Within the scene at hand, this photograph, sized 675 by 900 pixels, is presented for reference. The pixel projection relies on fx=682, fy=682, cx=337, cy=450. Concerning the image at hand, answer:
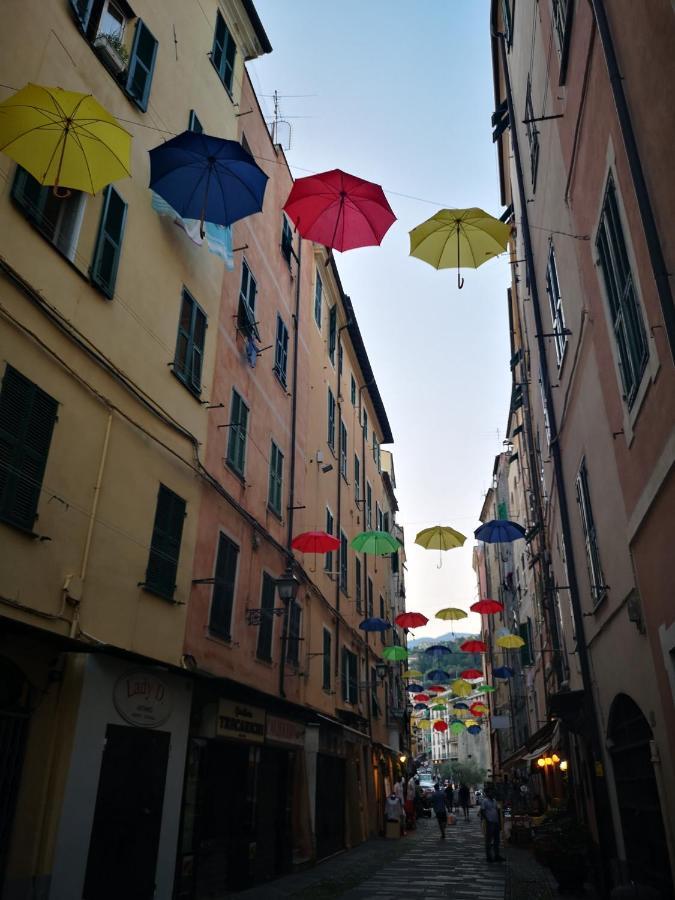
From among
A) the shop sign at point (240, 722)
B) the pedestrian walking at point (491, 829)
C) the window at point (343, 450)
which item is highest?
the window at point (343, 450)

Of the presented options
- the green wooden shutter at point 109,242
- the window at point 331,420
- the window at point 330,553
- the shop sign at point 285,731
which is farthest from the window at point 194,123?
the window at point 330,553

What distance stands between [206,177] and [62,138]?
2.83 m

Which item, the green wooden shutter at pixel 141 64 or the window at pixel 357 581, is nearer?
the green wooden shutter at pixel 141 64

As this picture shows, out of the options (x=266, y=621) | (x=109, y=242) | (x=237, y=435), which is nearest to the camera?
(x=109, y=242)

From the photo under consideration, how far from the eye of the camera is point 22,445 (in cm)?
831

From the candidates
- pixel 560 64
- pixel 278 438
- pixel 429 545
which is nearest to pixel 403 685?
pixel 429 545

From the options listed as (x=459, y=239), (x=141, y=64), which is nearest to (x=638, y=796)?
(x=459, y=239)

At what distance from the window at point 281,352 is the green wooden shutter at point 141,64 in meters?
7.52

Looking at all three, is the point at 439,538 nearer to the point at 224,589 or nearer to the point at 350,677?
the point at 350,677

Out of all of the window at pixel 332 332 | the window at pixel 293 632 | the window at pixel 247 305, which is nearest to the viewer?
the window at pixel 247 305

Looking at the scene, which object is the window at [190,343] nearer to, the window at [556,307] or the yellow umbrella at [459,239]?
the yellow umbrella at [459,239]

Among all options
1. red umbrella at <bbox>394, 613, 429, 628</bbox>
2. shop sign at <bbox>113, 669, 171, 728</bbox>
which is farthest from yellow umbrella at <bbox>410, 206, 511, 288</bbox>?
red umbrella at <bbox>394, 613, 429, 628</bbox>

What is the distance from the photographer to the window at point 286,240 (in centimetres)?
2030

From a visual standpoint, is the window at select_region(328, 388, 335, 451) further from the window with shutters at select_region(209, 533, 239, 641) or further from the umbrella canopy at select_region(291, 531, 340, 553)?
the window with shutters at select_region(209, 533, 239, 641)
